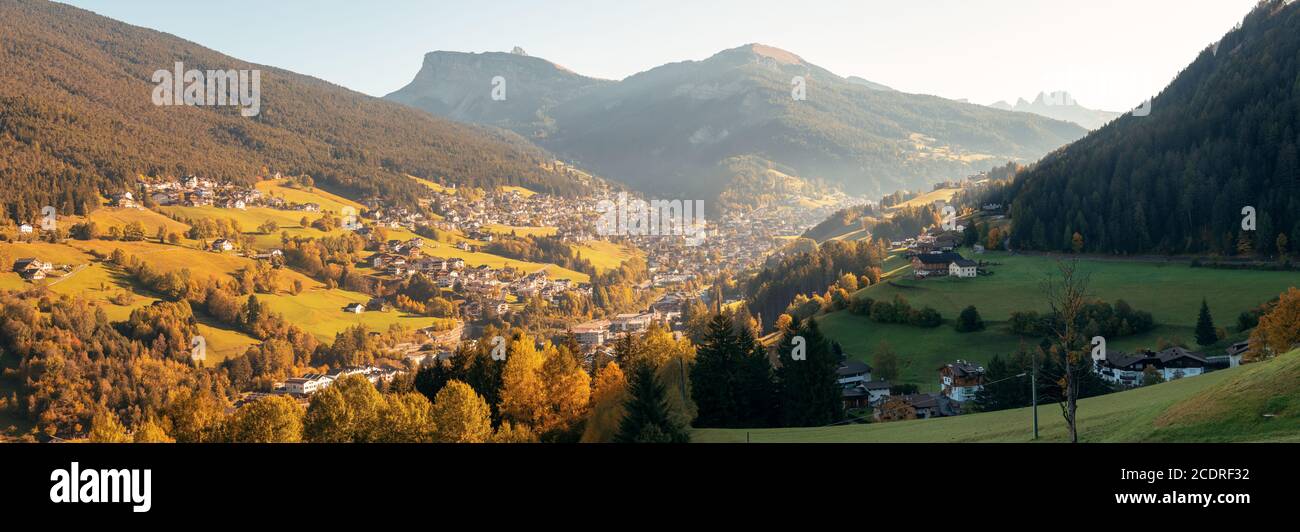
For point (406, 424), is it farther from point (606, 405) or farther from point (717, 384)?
point (717, 384)

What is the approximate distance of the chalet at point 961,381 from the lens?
5438 centimetres

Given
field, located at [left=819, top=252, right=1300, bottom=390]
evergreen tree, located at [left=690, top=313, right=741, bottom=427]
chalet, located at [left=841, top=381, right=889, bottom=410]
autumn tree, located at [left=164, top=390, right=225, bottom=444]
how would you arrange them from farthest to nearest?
field, located at [left=819, top=252, right=1300, bottom=390], chalet, located at [left=841, top=381, right=889, bottom=410], evergreen tree, located at [left=690, top=313, right=741, bottom=427], autumn tree, located at [left=164, top=390, right=225, bottom=444]

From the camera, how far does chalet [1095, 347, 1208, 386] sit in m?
52.4

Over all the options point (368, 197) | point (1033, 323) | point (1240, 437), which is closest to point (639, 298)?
point (368, 197)

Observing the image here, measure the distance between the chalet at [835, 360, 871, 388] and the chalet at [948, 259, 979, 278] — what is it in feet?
93.8

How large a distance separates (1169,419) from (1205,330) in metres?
47.7

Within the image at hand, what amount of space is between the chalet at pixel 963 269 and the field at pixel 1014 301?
1.67m

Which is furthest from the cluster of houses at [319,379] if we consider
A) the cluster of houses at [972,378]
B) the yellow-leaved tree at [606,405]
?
the cluster of houses at [972,378]

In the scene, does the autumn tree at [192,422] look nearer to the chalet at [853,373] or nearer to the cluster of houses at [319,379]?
the cluster of houses at [319,379]

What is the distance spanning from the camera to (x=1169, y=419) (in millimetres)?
20891

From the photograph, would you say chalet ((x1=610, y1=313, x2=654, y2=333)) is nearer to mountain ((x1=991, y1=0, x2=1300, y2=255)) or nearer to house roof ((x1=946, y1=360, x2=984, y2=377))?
mountain ((x1=991, y1=0, x2=1300, y2=255))

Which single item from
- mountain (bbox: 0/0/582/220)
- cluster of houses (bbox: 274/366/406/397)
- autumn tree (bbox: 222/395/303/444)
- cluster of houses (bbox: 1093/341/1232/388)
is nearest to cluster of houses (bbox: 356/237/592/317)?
cluster of houses (bbox: 274/366/406/397)

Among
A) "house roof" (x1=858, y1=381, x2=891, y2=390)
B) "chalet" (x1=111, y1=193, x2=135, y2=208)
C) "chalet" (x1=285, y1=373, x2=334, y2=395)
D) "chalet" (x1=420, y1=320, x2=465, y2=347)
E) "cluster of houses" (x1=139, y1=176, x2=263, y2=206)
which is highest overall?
"cluster of houses" (x1=139, y1=176, x2=263, y2=206)
